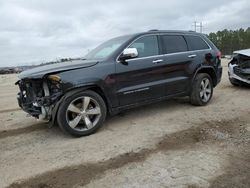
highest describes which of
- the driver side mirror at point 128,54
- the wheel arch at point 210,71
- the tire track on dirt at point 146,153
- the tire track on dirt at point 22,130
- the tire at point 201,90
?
the driver side mirror at point 128,54

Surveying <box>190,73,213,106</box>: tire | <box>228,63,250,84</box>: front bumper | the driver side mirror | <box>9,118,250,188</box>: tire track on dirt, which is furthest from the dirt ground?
<box>228,63,250,84</box>: front bumper

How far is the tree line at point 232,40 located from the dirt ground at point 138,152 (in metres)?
90.4

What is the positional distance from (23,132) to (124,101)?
6.73ft

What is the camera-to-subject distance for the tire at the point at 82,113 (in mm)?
5145

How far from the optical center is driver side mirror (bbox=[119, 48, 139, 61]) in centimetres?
575

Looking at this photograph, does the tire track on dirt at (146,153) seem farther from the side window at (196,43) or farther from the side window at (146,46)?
the side window at (196,43)

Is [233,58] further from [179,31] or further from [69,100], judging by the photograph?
[69,100]

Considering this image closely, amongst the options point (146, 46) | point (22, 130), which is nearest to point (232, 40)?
point (146, 46)

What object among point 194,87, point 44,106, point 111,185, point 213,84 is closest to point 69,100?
point 44,106

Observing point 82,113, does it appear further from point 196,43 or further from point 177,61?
point 196,43

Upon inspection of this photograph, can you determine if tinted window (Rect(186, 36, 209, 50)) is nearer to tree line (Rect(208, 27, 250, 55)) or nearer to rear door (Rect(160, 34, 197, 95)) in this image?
rear door (Rect(160, 34, 197, 95))

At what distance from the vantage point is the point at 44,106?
5.22m

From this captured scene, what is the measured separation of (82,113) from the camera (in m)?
5.32

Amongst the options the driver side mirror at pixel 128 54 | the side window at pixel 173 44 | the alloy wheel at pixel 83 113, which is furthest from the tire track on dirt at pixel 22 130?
the side window at pixel 173 44
